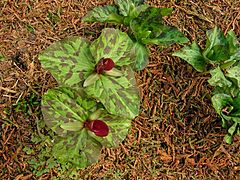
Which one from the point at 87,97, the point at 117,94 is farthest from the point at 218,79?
the point at 87,97

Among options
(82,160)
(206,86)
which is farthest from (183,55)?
(82,160)

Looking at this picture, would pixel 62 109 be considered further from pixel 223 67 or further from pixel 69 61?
pixel 223 67

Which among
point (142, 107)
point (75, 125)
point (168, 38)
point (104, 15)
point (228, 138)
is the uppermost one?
point (104, 15)

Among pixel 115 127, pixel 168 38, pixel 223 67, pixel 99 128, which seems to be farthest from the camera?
pixel 223 67

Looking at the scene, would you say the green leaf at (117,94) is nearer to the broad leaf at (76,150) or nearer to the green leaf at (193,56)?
the broad leaf at (76,150)

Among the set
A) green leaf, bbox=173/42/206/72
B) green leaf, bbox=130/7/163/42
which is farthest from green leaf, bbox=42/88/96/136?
green leaf, bbox=173/42/206/72

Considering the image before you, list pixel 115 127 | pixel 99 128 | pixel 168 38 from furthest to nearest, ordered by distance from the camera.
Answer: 1. pixel 168 38
2. pixel 115 127
3. pixel 99 128
